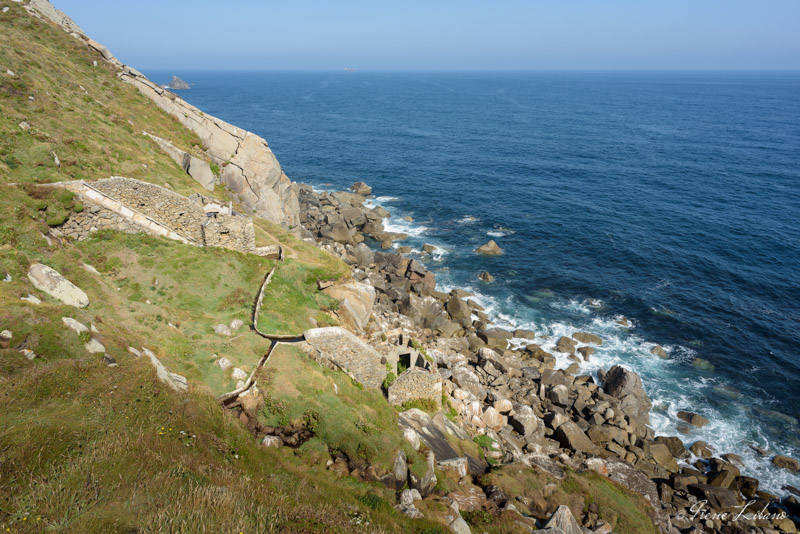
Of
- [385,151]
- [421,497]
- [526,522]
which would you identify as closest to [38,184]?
[421,497]

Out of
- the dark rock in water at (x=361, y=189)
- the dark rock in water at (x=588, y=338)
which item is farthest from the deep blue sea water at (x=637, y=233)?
the dark rock in water at (x=361, y=189)

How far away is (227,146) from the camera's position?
48312 mm

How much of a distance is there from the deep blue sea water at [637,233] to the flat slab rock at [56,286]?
128 ft

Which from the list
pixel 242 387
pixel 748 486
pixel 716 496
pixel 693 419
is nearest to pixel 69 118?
pixel 242 387

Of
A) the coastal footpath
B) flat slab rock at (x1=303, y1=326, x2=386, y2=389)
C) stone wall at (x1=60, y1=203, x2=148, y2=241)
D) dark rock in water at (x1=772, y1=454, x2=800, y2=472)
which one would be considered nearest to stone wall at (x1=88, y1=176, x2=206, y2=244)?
the coastal footpath

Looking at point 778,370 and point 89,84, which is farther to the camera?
point 89,84

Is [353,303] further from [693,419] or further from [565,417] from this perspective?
[693,419]

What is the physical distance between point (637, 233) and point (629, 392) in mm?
36600

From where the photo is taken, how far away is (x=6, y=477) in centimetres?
927

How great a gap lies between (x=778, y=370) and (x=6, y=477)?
55.0 m

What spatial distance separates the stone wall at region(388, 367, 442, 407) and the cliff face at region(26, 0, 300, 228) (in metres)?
29.4

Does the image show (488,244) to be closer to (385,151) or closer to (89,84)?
(89,84)

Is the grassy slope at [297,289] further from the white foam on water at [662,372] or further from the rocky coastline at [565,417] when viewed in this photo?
the white foam on water at [662,372]

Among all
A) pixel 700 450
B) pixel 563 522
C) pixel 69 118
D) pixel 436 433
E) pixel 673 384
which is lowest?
pixel 700 450
